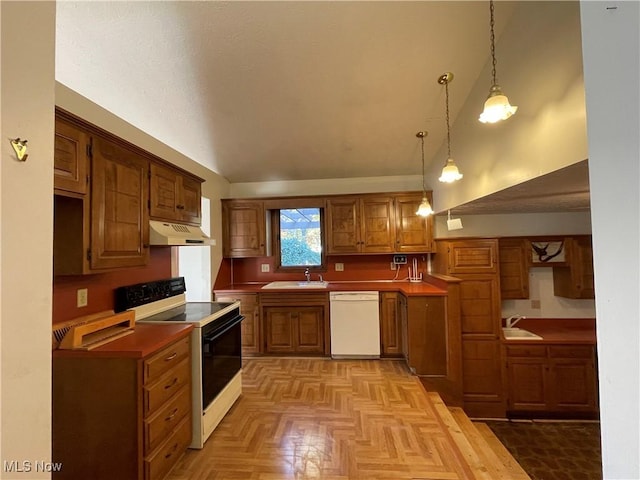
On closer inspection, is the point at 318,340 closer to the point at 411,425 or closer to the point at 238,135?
the point at 411,425

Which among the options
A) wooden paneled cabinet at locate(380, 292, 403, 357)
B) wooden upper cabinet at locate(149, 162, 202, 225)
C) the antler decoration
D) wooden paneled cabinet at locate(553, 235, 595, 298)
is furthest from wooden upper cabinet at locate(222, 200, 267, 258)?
wooden paneled cabinet at locate(553, 235, 595, 298)

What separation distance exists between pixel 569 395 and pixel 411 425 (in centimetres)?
231

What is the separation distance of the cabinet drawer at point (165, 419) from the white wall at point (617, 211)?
1870mm

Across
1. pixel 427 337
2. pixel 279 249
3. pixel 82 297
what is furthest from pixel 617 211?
pixel 279 249

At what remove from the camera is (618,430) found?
0.60m

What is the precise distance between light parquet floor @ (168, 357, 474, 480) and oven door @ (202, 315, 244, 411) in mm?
321

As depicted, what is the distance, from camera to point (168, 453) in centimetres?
170

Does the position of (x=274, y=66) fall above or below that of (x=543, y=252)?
above

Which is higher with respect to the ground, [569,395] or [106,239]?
[106,239]

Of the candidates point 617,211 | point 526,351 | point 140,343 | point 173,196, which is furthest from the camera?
point 526,351

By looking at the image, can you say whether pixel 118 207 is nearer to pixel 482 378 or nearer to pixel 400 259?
pixel 400 259

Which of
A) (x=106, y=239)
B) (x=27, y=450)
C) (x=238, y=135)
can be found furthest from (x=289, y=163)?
(x=27, y=450)

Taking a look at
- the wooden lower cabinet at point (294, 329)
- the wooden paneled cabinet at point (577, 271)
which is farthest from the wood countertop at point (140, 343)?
the wooden paneled cabinet at point (577, 271)

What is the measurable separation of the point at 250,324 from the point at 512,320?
3.38m
